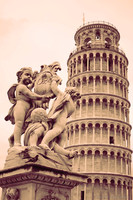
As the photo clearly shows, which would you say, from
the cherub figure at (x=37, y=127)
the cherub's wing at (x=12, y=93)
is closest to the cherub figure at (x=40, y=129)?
the cherub figure at (x=37, y=127)

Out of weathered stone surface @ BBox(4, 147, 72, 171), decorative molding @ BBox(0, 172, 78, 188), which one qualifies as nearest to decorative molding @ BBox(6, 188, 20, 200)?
decorative molding @ BBox(0, 172, 78, 188)

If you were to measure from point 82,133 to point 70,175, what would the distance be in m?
43.0

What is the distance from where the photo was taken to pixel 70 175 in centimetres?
445

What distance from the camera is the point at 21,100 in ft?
16.2

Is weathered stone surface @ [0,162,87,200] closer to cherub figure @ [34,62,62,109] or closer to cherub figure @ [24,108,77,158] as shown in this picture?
cherub figure @ [24,108,77,158]

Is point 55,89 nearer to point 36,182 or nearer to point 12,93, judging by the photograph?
point 12,93

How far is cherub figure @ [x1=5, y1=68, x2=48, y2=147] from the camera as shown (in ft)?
15.8

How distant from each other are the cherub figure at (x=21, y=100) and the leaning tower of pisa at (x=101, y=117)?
1562 inches

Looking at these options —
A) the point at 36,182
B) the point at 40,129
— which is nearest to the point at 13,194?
the point at 36,182

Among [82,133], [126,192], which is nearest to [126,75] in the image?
[82,133]

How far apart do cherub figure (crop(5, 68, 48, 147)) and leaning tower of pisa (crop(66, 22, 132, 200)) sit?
39.7 metres

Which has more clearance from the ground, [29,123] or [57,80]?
[57,80]

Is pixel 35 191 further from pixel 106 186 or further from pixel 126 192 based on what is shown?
pixel 126 192

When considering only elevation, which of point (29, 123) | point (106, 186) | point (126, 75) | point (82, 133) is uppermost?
point (126, 75)
